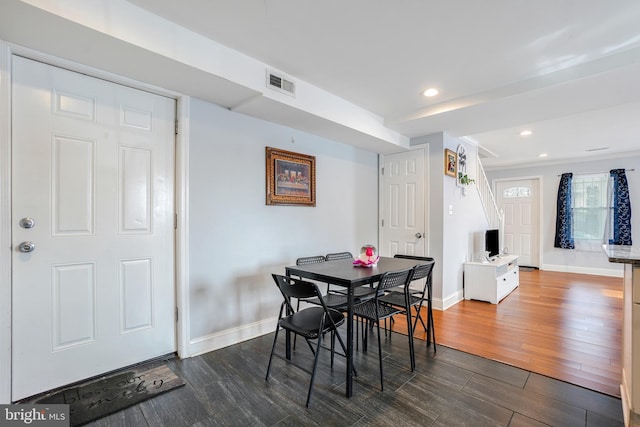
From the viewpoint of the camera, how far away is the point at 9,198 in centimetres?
181

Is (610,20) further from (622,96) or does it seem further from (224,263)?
(224,263)

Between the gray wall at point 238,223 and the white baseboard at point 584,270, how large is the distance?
581 centimetres

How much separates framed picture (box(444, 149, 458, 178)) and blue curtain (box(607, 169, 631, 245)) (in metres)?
4.17

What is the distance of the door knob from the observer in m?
1.86

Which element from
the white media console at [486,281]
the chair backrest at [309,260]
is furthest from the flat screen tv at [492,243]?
the chair backrest at [309,260]

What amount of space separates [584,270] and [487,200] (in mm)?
2898

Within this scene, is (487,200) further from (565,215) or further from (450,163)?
(565,215)

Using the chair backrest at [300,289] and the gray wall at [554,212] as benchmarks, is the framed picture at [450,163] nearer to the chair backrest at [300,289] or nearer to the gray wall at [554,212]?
the chair backrest at [300,289]

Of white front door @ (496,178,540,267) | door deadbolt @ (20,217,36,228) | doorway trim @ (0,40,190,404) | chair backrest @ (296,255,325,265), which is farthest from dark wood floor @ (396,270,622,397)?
door deadbolt @ (20,217,36,228)

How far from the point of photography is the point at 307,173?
3469 mm

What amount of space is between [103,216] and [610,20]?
3.69 meters

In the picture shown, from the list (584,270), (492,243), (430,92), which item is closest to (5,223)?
(430,92)

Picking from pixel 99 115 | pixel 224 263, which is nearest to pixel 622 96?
pixel 224 263

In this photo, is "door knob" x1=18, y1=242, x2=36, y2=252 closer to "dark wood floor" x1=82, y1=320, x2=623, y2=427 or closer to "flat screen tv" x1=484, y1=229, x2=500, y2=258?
"dark wood floor" x1=82, y1=320, x2=623, y2=427
